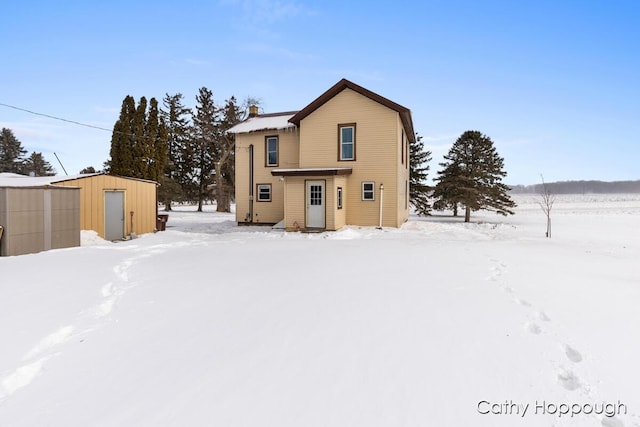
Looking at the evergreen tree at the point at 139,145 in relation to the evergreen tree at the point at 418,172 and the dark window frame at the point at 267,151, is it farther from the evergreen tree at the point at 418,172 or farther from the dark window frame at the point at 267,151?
the evergreen tree at the point at 418,172

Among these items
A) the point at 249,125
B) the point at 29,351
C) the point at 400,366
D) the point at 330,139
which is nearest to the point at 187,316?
the point at 29,351

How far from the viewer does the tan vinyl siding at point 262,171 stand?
21.2 metres

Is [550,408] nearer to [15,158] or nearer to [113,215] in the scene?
[113,215]

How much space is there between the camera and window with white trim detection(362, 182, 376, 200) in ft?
60.1

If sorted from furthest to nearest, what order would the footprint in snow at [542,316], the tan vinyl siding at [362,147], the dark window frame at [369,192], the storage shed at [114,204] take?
the dark window frame at [369,192] → the tan vinyl siding at [362,147] → the storage shed at [114,204] → the footprint in snow at [542,316]

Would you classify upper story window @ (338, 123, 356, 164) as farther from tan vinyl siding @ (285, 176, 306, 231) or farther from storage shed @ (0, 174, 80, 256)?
storage shed @ (0, 174, 80, 256)

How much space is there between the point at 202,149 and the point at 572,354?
134ft

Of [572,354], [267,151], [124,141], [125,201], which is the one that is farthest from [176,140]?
[572,354]

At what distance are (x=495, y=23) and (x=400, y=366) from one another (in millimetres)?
20087

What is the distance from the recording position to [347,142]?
736 inches

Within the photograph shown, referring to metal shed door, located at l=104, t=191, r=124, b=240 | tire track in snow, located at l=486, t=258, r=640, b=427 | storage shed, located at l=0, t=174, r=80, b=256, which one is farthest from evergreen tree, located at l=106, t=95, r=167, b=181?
tire track in snow, located at l=486, t=258, r=640, b=427

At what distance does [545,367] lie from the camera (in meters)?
3.21

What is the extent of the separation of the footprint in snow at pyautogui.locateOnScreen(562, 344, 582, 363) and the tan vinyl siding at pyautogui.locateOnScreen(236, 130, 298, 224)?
18.5m

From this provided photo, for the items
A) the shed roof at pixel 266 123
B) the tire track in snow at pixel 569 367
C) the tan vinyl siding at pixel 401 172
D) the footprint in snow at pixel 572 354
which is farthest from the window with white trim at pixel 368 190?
the footprint in snow at pixel 572 354
